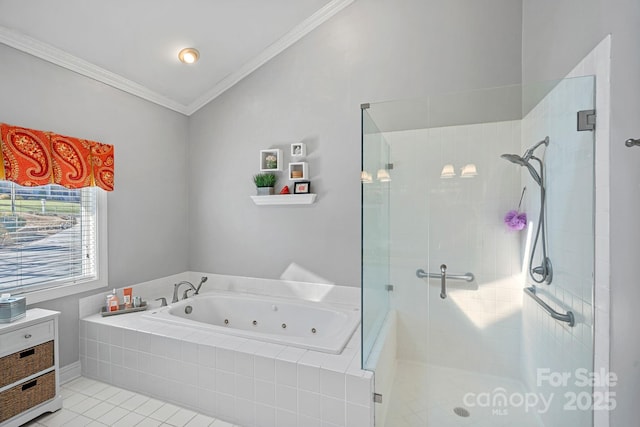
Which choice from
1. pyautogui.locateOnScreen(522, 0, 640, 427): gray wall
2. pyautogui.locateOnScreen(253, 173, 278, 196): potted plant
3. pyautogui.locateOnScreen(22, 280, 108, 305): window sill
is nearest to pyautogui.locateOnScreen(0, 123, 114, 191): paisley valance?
pyautogui.locateOnScreen(22, 280, 108, 305): window sill

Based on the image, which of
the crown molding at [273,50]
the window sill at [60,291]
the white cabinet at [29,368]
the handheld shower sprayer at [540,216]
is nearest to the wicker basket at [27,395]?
the white cabinet at [29,368]

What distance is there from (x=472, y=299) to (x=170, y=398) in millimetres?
2074

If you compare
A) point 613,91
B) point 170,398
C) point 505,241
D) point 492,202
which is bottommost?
point 170,398

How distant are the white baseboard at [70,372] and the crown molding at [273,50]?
8.31 ft

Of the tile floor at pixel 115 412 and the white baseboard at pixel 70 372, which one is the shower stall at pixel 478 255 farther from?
the white baseboard at pixel 70 372

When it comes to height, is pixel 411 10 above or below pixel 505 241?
above

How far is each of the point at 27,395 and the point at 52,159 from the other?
5.04 ft

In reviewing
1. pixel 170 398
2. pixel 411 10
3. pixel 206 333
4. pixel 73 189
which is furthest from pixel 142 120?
pixel 411 10

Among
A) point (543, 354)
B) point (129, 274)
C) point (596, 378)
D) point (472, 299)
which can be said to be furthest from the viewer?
point (129, 274)

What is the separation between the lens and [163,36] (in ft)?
8.55

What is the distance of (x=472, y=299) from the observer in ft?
6.23

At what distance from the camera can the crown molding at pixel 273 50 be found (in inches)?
114

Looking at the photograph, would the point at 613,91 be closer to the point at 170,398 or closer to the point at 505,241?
the point at 505,241

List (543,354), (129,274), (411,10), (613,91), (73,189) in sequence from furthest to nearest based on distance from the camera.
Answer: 1. (129,274)
2. (411,10)
3. (73,189)
4. (543,354)
5. (613,91)
